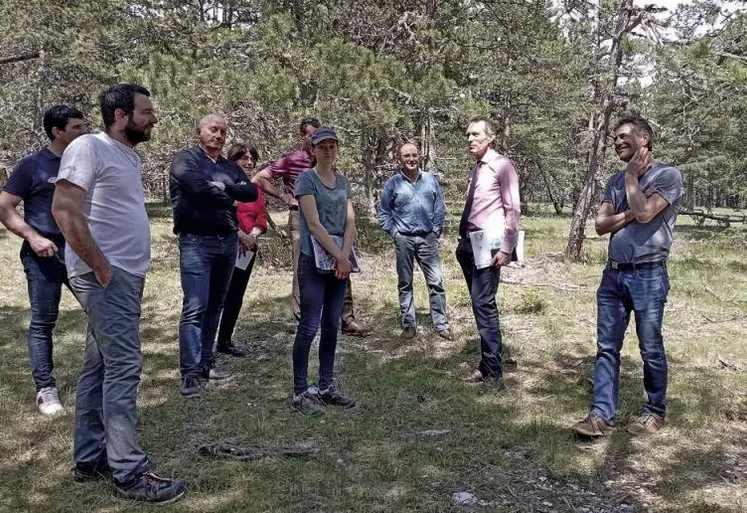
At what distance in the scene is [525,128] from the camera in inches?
858

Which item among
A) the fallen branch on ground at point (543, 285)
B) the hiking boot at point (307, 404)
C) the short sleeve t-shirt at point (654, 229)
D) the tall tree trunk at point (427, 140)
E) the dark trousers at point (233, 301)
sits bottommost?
the hiking boot at point (307, 404)

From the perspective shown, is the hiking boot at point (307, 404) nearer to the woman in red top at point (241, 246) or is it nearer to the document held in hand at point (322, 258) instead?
the document held in hand at point (322, 258)

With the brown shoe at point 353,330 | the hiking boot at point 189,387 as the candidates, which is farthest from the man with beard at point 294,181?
the hiking boot at point 189,387

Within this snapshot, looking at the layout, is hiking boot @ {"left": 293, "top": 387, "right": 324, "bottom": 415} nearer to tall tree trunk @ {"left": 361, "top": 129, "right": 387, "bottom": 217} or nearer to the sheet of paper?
the sheet of paper

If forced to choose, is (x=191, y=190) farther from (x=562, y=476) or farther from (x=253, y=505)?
(x=562, y=476)

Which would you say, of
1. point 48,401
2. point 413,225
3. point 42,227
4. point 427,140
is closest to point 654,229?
point 413,225

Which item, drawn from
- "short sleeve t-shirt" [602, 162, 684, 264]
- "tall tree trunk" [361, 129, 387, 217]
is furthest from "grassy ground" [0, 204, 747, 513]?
"tall tree trunk" [361, 129, 387, 217]

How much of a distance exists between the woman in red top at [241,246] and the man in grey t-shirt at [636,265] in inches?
112

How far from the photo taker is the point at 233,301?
5227 mm

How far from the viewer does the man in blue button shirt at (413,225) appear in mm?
5672

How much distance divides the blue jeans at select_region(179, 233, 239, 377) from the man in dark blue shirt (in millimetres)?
762

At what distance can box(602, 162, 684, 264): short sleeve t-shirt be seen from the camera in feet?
11.3

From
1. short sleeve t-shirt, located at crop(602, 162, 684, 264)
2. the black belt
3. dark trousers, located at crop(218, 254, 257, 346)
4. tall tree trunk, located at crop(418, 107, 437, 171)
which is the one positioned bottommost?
dark trousers, located at crop(218, 254, 257, 346)

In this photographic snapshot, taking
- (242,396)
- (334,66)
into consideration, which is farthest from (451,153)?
(242,396)
